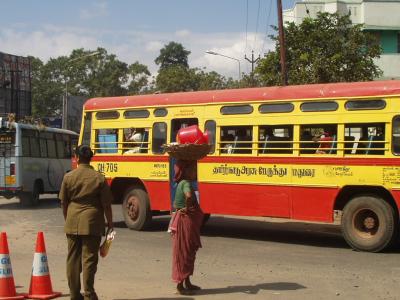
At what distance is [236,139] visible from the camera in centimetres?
1138

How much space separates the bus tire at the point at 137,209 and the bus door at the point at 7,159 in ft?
19.4

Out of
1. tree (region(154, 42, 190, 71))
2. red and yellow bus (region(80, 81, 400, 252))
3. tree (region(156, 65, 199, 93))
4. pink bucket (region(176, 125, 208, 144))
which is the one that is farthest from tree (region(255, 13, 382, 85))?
tree (region(154, 42, 190, 71))

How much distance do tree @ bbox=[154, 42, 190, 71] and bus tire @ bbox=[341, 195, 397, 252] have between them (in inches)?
2940

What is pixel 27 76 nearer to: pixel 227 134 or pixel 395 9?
pixel 395 9

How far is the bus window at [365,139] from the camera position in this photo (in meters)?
9.80

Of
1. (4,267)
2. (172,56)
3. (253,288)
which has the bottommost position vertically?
(253,288)

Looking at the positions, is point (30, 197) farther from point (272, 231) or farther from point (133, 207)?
point (272, 231)

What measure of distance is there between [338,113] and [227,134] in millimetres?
2265

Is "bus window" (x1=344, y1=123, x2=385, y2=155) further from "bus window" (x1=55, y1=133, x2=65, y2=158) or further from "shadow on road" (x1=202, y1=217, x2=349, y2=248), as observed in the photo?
"bus window" (x1=55, y1=133, x2=65, y2=158)

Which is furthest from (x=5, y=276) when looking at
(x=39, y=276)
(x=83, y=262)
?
(x=83, y=262)

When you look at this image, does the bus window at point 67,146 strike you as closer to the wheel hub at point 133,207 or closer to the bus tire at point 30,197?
the bus tire at point 30,197

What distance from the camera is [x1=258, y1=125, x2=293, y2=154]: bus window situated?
10.7 m

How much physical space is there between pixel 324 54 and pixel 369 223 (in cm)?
1340

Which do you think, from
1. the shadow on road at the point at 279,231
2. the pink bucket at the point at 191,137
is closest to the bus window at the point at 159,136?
the shadow on road at the point at 279,231
